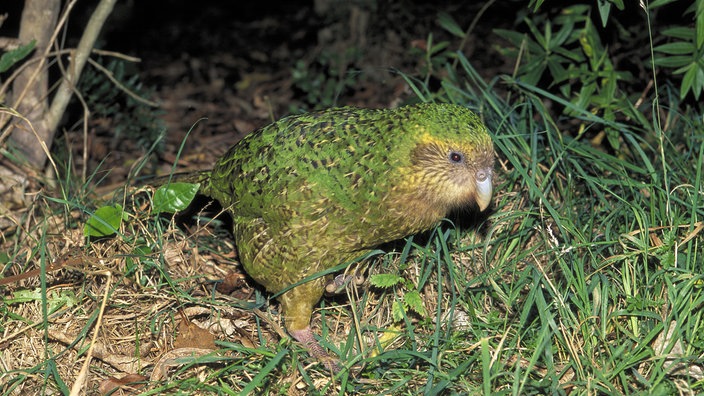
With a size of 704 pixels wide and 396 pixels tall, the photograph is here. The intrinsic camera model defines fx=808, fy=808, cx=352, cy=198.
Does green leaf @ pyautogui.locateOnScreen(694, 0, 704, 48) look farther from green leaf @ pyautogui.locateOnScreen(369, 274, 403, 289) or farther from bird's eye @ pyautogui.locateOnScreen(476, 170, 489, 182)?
green leaf @ pyautogui.locateOnScreen(369, 274, 403, 289)

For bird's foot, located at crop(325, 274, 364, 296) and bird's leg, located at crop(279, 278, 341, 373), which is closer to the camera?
bird's leg, located at crop(279, 278, 341, 373)

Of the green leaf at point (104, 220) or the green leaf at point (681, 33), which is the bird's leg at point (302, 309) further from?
the green leaf at point (681, 33)

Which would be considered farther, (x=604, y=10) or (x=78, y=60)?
(x=78, y=60)

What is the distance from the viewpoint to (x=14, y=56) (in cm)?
464

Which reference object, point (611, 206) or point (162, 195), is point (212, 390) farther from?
point (611, 206)

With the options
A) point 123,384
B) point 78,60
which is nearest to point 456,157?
point 123,384

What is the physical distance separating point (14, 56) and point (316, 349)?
248 cm

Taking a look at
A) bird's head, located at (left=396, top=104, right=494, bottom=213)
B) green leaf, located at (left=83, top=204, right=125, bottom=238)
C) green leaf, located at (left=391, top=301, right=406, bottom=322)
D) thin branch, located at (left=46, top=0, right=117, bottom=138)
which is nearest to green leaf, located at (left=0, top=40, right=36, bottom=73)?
thin branch, located at (left=46, top=0, right=117, bottom=138)

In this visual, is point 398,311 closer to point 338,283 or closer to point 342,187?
point 338,283

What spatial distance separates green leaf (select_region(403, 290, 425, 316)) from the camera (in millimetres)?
3789

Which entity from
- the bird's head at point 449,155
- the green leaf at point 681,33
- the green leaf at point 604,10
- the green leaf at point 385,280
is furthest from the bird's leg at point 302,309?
the green leaf at point 681,33

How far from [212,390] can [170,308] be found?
61 cm

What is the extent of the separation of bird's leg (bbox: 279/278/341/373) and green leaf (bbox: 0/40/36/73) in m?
2.13

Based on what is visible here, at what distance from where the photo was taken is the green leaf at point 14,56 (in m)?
4.62
